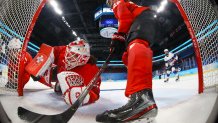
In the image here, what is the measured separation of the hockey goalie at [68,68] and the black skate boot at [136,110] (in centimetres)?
14

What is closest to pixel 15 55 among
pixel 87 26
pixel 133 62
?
pixel 87 26

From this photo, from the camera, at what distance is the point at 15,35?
622mm

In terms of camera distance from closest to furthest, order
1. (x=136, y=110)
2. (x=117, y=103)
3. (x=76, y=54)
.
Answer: (x=136, y=110), (x=117, y=103), (x=76, y=54)

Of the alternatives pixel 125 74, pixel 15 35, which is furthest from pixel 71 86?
pixel 15 35

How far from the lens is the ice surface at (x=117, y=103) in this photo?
388mm

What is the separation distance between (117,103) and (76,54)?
0.66 feet

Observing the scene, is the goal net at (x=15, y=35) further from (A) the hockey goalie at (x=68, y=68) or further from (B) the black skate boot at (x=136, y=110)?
(B) the black skate boot at (x=136, y=110)

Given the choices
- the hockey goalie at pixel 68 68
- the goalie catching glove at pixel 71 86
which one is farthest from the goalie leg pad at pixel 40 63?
the goalie catching glove at pixel 71 86

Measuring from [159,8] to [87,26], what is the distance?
0.61 ft

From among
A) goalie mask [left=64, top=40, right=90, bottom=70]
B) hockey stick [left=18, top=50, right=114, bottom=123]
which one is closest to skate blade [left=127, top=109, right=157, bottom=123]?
hockey stick [left=18, top=50, right=114, bottom=123]

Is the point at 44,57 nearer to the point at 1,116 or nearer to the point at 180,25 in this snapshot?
the point at 1,116

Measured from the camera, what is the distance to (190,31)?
23.4 inches

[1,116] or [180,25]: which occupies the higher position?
[180,25]

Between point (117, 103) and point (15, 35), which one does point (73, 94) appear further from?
point (15, 35)
